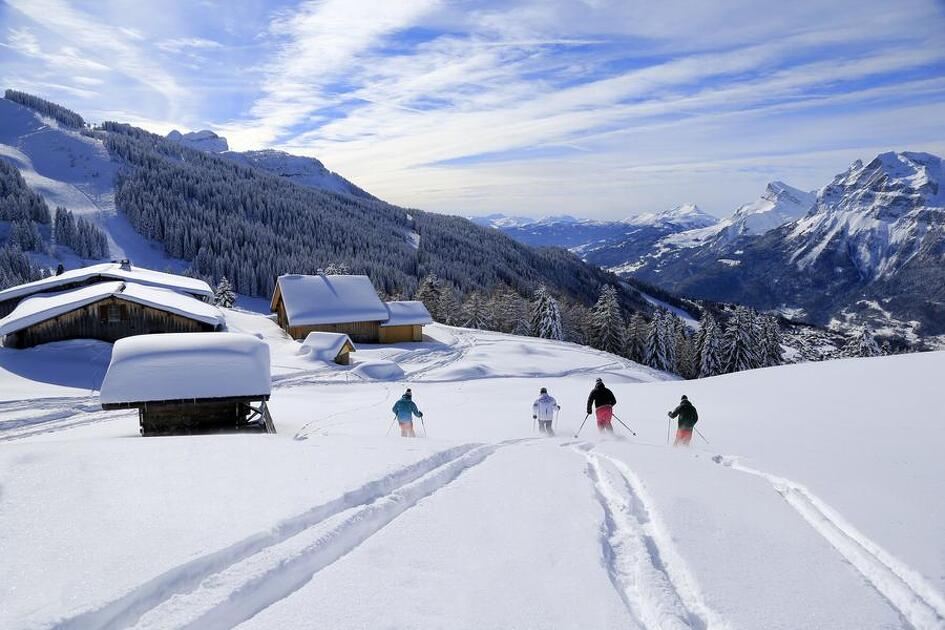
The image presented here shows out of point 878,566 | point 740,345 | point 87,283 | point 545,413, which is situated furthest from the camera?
point 740,345

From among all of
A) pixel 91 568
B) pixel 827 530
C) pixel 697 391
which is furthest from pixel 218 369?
pixel 697 391

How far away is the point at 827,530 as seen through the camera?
23.2 feet

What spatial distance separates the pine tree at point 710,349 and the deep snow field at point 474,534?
43892 mm

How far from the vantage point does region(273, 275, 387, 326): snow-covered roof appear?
48.2m

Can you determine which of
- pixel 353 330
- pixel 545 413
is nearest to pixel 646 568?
pixel 545 413

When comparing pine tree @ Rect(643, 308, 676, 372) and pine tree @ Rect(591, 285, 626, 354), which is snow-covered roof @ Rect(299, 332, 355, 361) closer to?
pine tree @ Rect(591, 285, 626, 354)

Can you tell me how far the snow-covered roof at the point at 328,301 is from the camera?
4822 cm

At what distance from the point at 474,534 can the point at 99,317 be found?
3583 cm

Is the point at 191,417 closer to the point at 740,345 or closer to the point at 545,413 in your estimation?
the point at 545,413

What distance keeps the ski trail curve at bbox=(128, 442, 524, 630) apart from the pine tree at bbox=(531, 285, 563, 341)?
5698 centimetres

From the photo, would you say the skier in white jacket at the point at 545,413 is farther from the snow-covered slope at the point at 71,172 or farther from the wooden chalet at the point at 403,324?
the snow-covered slope at the point at 71,172

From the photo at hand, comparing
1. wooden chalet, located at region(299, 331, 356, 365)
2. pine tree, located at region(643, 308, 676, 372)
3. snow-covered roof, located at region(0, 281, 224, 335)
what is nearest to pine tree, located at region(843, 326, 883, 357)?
pine tree, located at region(643, 308, 676, 372)

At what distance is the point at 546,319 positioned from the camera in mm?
63812

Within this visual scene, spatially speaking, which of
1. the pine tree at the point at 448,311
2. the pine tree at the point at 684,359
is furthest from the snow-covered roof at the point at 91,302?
the pine tree at the point at 684,359
